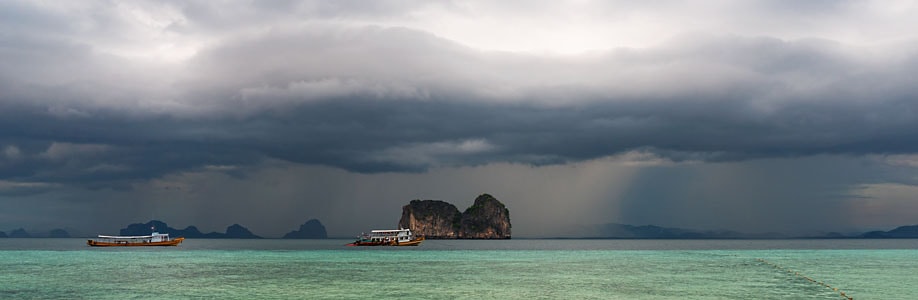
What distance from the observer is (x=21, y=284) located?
232ft

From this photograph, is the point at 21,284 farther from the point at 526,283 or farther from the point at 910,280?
the point at 910,280

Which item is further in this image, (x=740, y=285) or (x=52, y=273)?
(x=52, y=273)

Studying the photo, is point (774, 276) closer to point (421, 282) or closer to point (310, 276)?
point (421, 282)

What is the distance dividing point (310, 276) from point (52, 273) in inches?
1377

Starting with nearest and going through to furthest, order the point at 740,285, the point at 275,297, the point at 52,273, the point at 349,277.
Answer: the point at 275,297, the point at 740,285, the point at 349,277, the point at 52,273

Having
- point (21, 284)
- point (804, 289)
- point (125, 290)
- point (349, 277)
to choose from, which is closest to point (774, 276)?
point (804, 289)

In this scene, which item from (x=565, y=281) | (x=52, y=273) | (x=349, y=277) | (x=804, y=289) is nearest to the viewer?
(x=804, y=289)

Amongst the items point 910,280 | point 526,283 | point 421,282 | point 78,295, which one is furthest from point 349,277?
point 910,280

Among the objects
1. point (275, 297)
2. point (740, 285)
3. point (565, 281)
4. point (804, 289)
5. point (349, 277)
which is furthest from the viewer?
point (349, 277)

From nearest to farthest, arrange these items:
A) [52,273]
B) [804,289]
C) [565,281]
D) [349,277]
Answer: [804,289] < [565,281] < [349,277] < [52,273]

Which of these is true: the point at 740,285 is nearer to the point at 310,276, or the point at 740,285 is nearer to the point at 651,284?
the point at 651,284

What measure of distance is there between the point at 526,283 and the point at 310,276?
26.0m

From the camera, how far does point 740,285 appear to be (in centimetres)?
6806

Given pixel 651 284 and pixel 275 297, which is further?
pixel 651 284
